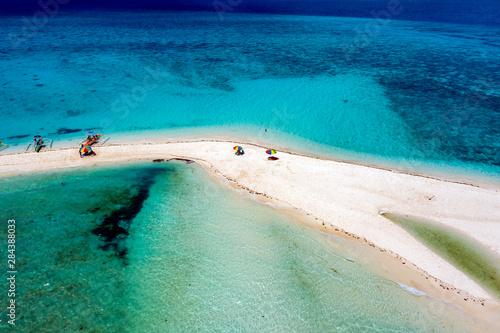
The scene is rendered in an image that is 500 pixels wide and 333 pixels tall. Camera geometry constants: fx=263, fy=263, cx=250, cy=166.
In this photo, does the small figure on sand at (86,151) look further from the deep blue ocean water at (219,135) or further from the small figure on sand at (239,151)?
the small figure on sand at (239,151)

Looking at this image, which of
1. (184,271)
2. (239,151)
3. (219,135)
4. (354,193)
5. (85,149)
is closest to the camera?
(184,271)

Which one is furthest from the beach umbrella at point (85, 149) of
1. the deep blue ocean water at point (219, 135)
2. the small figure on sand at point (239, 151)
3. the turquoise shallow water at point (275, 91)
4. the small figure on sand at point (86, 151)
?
the small figure on sand at point (239, 151)

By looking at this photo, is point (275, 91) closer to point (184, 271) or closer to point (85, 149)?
point (85, 149)

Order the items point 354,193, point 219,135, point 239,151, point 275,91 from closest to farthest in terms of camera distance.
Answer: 1. point 354,193
2. point 239,151
3. point 219,135
4. point 275,91

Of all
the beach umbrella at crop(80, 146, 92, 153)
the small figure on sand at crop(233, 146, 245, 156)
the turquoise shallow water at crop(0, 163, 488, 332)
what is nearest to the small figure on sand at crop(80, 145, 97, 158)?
the beach umbrella at crop(80, 146, 92, 153)

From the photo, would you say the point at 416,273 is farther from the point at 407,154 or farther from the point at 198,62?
the point at 198,62

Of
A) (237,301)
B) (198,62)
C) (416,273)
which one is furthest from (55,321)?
(198,62)

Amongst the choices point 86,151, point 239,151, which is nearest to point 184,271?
point 239,151
